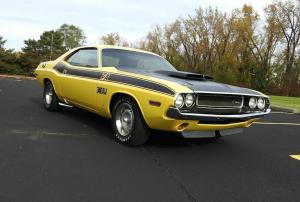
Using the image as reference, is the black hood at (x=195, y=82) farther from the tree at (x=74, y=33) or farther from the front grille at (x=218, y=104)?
the tree at (x=74, y=33)

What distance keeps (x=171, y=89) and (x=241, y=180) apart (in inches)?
53.6

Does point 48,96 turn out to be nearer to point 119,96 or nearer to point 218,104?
point 119,96

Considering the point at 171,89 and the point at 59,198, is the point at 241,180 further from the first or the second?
the point at 59,198

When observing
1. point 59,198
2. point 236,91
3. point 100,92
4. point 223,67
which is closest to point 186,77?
point 236,91

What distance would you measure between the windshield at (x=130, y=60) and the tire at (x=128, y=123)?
2.71 ft

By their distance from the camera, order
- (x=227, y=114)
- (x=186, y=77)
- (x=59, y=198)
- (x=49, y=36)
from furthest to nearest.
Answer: (x=49, y=36) → (x=186, y=77) → (x=227, y=114) → (x=59, y=198)

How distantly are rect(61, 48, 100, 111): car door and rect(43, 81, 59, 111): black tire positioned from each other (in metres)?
0.68

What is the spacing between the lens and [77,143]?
555 centimetres

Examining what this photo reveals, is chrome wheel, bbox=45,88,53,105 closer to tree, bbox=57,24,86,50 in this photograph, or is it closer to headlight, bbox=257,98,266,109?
headlight, bbox=257,98,266,109

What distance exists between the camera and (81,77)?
6.68m

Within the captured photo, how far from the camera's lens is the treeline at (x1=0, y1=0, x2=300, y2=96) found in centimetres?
5075

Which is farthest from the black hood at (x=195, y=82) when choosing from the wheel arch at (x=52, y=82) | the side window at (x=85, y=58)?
the wheel arch at (x=52, y=82)

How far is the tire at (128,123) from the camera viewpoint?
5402mm

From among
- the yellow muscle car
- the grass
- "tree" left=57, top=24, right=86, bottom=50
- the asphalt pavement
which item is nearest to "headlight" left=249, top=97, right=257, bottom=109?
the yellow muscle car
